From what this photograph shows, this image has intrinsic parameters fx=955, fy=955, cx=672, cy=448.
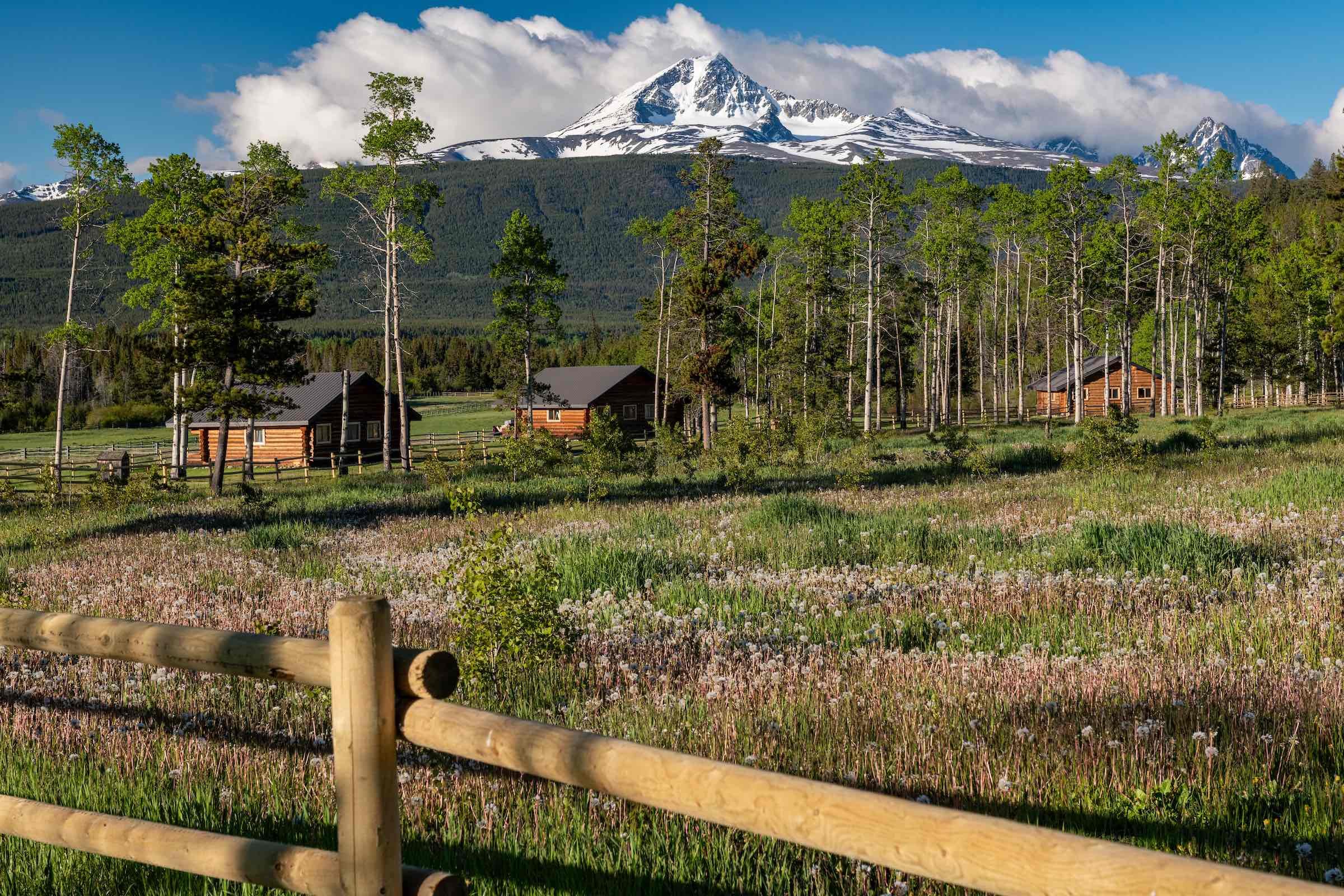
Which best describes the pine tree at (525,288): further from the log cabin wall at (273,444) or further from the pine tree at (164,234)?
the pine tree at (164,234)

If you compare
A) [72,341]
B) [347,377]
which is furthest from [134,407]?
[72,341]

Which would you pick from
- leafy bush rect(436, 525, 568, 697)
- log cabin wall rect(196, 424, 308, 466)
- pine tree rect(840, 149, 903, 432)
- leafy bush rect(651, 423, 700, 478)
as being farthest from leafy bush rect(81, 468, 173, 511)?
log cabin wall rect(196, 424, 308, 466)

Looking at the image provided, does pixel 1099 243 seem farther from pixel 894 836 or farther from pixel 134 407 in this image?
pixel 134 407

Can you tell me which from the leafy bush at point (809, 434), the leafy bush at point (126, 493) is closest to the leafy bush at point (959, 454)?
the leafy bush at point (809, 434)

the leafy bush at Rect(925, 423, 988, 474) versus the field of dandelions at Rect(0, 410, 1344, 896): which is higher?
the leafy bush at Rect(925, 423, 988, 474)

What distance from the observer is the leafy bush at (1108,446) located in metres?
21.2

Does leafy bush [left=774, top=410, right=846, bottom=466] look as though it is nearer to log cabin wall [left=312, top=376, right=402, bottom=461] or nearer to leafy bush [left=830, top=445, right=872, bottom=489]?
leafy bush [left=830, top=445, right=872, bottom=489]

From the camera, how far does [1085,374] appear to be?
285ft

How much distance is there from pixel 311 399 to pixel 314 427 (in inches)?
103

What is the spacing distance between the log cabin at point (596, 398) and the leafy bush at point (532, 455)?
3788 cm

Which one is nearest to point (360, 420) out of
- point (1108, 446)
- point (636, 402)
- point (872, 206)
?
point (636, 402)

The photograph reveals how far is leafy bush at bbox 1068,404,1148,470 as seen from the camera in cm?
2122

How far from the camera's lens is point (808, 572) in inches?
373

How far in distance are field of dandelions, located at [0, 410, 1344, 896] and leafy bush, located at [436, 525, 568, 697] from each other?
0.68ft
